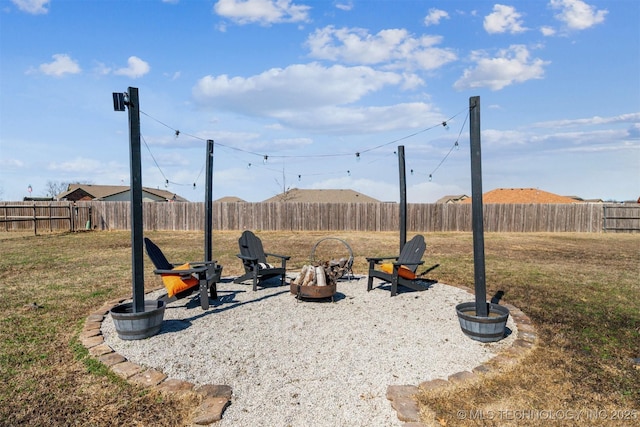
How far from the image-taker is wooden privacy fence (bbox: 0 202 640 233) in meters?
20.3

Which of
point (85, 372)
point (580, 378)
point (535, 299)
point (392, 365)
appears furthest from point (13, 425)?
point (535, 299)

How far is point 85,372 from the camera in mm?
3123

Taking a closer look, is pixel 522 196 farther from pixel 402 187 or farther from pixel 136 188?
pixel 136 188

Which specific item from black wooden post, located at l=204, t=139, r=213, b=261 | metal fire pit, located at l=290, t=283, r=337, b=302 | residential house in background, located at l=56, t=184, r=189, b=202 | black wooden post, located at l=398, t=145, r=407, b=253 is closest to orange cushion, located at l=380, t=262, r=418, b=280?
black wooden post, located at l=398, t=145, r=407, b=253

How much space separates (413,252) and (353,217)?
566 inches

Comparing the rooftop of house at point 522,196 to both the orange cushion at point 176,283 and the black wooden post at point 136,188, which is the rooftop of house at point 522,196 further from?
the black wooden post at point 136,188

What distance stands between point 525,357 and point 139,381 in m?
3.27

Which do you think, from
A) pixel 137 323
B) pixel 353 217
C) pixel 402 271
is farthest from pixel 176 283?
pixel 353 217

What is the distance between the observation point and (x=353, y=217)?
20438mm

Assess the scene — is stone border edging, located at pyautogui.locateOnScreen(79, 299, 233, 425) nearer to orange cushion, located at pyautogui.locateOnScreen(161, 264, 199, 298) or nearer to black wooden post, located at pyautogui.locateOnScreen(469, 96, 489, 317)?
orange cushion, located at pyautogui.locateOnScreen(161, 264, 199, 298)

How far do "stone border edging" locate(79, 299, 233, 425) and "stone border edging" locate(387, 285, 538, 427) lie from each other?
1.18 m

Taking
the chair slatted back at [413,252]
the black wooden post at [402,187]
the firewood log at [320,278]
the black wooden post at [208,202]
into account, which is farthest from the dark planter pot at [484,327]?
the black wooden post at [208,202]

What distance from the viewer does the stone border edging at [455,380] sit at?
2.56 m

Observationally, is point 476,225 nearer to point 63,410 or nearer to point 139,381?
point 139,381
